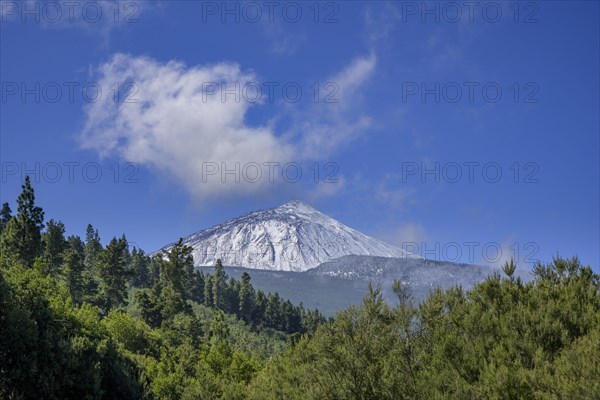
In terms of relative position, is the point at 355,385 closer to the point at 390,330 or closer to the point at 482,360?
the point at 390,330

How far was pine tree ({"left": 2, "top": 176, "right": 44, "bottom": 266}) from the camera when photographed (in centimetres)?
6134

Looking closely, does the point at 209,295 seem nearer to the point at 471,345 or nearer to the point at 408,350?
the point at 408,350

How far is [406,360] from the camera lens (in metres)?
25.5

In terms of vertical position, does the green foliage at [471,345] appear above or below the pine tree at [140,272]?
below

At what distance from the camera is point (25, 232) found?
61938 millimetres

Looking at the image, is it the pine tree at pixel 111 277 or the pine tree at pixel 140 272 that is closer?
the pine tree at pixel 111 277

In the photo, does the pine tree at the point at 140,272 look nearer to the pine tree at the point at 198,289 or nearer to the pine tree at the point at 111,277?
the pine tree at the point at 198,289

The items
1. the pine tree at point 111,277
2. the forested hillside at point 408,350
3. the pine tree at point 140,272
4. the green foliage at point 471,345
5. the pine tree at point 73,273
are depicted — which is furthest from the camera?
the pine tree at point 140,272

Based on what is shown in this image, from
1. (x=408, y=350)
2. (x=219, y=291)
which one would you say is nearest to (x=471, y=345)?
(x=408, y=350)

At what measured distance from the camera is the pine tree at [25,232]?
61344mm

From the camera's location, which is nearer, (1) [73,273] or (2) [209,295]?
(1) [73,273]

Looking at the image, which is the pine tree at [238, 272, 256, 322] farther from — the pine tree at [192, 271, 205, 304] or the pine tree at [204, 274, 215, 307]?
the pine tree at [192, 271, 205, 304]

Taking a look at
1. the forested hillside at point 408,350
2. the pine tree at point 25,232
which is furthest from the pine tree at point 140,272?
the forested hillside at point 408,350

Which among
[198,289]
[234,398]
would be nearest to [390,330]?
[234,398]
